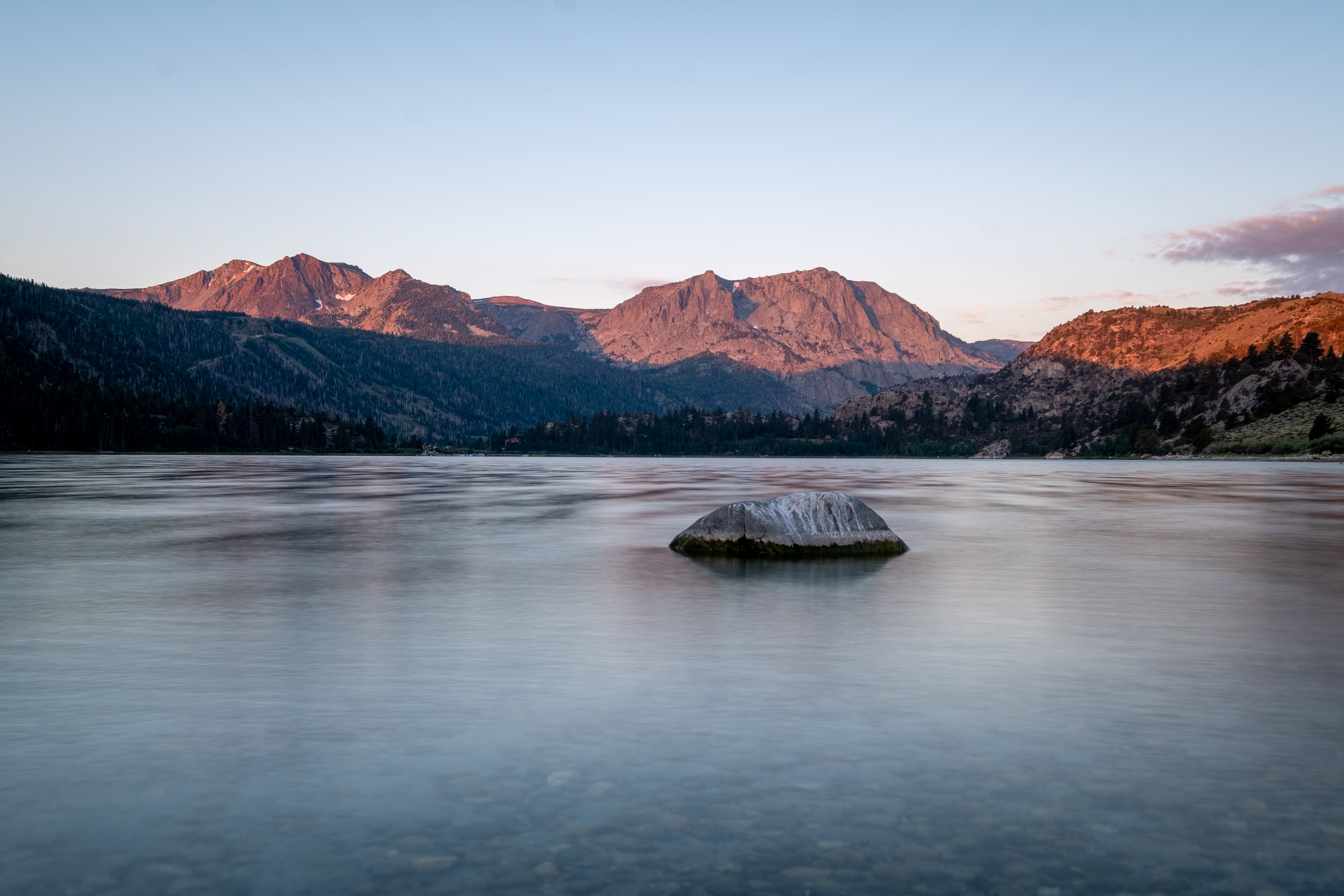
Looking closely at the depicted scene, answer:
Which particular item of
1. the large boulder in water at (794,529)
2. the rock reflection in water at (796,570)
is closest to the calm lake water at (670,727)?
the rock reflection in water at (796,570)

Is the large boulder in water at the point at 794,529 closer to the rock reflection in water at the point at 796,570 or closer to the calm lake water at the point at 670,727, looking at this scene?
the rock reflection in water at the point at 796,570

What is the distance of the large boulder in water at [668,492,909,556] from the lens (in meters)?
35.0

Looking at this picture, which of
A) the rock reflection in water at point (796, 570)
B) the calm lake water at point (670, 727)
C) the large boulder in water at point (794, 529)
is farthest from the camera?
the large boulder in water at point (794, 529)

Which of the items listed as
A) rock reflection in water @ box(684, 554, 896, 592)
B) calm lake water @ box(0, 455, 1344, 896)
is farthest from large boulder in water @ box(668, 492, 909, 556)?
calm lake water @ box(0, 455, 1344, 896)

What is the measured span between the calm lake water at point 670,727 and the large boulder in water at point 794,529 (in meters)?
1.21

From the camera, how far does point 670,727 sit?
1434 centimetres

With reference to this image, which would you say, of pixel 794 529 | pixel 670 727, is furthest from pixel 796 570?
pixel 670 727

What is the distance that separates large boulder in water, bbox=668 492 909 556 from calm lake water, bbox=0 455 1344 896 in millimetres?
1208

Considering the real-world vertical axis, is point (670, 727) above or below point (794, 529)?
below

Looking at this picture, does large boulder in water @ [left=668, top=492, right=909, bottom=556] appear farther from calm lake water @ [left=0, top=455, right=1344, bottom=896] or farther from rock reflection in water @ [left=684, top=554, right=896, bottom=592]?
calm lake water @ [left=0, top=455, right=1344, bottom=896]

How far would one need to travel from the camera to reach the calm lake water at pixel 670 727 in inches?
373

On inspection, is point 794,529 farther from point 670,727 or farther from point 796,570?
point 670,727

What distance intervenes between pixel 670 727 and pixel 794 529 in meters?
21.1

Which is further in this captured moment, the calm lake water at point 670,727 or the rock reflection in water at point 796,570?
the rock reflection in water at point 796,570
